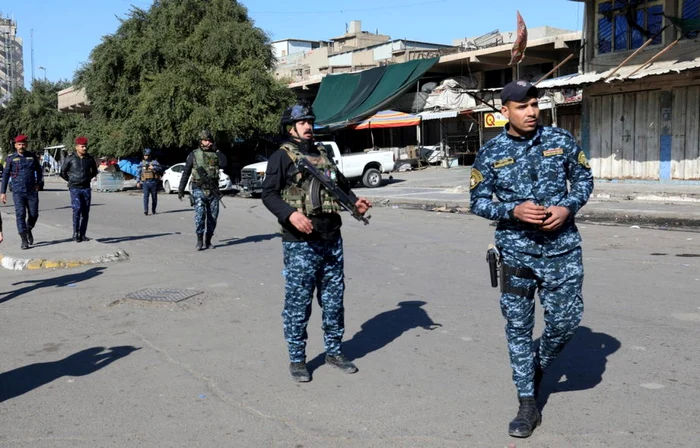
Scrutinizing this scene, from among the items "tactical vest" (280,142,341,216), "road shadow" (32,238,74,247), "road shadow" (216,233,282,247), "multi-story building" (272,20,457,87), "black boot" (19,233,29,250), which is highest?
"multi-story building" (272,20,457,87)

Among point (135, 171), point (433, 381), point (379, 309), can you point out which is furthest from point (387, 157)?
point (433, 381)

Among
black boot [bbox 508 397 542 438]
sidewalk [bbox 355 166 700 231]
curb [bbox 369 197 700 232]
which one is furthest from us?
sidewalk [bbox 355 166 700 231]

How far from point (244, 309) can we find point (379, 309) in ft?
4.40

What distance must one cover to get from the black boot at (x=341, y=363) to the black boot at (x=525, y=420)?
4.63 feet

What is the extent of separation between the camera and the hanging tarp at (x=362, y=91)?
3350cm

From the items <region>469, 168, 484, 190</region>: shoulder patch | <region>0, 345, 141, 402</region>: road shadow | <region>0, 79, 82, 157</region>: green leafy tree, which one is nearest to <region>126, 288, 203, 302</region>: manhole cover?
<region>0, 345, 141, 402</region>: road shadow

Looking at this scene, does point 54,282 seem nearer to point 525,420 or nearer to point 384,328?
point 384,328

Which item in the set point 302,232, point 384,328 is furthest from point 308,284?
point 384,328

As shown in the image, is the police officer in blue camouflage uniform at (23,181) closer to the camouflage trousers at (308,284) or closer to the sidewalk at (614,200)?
the camouflage trousers at (308,284)

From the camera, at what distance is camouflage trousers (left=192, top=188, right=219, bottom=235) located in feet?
38.1

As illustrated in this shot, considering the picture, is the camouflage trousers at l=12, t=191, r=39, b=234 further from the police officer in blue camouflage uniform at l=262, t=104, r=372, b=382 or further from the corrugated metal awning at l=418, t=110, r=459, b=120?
the corrugated metal awning at l=418, t=110, r=459, b=120

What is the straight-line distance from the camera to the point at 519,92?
3.98 meters

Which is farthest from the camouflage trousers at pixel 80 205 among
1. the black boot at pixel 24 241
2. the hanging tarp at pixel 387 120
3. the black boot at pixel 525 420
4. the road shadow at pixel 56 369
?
the hanging tarp at pixel 387 120

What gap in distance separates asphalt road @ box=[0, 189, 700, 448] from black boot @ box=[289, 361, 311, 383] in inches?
2.4
